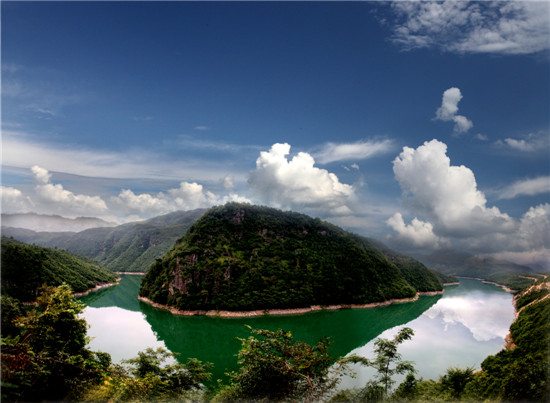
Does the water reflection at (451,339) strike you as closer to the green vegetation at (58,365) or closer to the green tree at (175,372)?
the green tree at (175,372)

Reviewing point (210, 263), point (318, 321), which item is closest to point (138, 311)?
point (210, 263)

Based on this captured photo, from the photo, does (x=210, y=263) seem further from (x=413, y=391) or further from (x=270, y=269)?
(x=413, y=391)

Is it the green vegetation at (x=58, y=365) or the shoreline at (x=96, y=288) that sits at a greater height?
the green vegetation at (x=58, y=365)

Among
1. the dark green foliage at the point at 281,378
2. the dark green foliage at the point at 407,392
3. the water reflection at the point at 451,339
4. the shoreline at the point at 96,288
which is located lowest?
the shoreline at the point at 96,288

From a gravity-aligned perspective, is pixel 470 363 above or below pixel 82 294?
above

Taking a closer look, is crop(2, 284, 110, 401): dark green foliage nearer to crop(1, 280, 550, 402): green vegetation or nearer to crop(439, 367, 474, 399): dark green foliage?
crop(1, 280, 550, 402): green vegetation

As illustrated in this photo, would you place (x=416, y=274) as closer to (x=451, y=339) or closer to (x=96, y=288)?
(x=451, y=339)

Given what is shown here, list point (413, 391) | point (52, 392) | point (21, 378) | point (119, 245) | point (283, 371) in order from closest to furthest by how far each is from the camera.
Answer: point (21, 378)
point (52, 392)
point (283, 371)
point (413, 391)
point (119, 245)

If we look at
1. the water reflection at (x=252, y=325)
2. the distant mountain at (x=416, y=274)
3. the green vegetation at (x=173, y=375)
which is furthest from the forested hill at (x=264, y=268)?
the green vegetation at (x=173, y=375)
